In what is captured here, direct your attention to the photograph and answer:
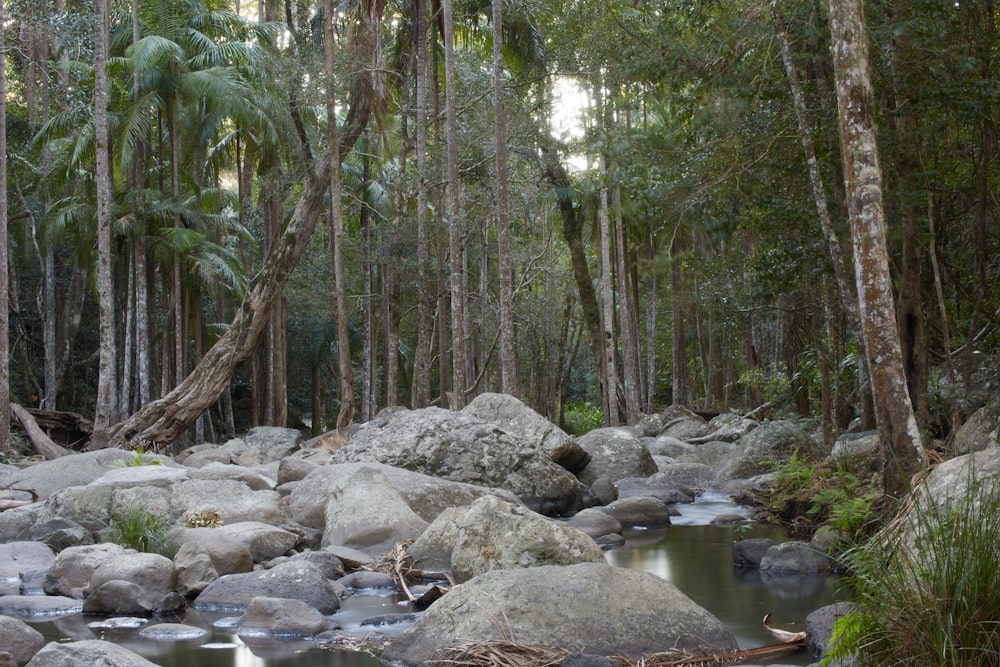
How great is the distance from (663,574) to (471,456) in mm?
4273

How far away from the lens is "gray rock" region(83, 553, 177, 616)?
7516 mm

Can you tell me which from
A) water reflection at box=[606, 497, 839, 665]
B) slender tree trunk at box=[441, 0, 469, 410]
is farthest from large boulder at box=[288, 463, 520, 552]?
slender tree trunk at box=[441, 0, 469, 410]

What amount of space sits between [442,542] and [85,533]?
3.73 metres

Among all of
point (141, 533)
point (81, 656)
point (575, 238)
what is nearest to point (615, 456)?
point (141, 533)

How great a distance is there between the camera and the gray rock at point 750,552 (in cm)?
931

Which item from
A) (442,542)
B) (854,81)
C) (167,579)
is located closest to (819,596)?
(442,542)

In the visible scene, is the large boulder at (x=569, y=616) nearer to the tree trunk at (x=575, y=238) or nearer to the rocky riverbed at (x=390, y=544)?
the rocky riverbed at (x=390, y=544)

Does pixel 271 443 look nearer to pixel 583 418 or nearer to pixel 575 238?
pixel 575 238

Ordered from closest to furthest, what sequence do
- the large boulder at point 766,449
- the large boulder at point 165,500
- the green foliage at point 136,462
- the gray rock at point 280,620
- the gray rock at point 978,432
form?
the gray rock at point 280,620, the gray rock at point 978,432, the large boulder at point 165,500, the green foliage at point 136,462, the large boulder at point 766,449

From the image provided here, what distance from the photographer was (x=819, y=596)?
791 cm

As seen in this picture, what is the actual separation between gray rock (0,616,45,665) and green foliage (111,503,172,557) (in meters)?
2.99

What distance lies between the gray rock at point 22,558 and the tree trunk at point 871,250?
7.54 m

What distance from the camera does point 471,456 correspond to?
42.5 ft

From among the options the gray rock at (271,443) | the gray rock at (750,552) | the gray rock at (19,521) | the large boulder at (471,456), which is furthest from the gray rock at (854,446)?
the gray rock at (271,443)
